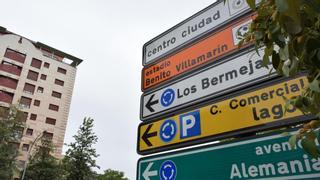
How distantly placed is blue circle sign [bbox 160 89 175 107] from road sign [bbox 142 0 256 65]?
57 centimetres

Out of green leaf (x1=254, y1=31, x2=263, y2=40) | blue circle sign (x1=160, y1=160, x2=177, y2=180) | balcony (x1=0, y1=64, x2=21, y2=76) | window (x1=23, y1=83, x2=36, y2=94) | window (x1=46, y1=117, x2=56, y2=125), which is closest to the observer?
green leaf (x1=254, y1=31, x2=263, y2=40)

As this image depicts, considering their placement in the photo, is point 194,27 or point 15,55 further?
point 15,55

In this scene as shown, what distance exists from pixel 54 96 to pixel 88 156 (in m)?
17.2

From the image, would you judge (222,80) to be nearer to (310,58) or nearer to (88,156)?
(310,58)

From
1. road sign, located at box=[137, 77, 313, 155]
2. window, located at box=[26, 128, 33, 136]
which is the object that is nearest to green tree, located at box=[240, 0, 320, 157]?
road sign, located at box=[137, 77, 313, 155]

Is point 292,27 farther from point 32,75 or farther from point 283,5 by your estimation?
point 32,75

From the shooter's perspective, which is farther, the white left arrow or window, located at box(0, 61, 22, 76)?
window, located at box(0, 61, 22, 76)

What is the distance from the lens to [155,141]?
2793 millimetres

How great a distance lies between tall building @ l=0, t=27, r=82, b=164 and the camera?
35.7 m

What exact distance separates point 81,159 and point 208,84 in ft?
82.7

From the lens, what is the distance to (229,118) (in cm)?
225

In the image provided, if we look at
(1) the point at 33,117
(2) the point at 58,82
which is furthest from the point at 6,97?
(2) the point at 58,82

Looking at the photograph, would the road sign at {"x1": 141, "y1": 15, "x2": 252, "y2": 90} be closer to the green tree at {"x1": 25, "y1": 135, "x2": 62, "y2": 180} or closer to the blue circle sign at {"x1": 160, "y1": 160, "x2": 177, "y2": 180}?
the blue circle sign at {"x1": 160, "y1": 160, "x2": 177, "y2": 180}

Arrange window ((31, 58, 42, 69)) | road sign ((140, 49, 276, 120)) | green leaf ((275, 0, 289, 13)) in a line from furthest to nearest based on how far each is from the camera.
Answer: window ((31, 58, 42, 69)), road sign ((140, 49, 276, 120)), green leaf ((275, 0, 289, 13))
